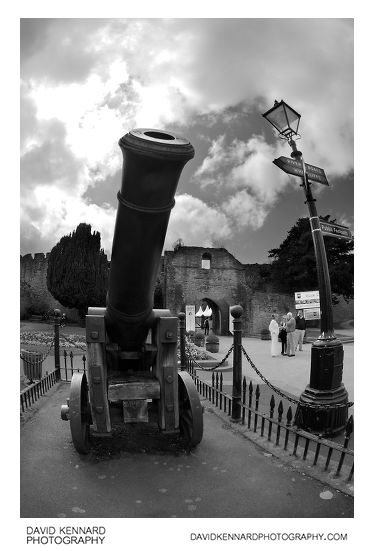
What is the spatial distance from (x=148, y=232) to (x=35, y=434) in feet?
9.83

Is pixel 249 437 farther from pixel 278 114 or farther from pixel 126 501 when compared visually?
pixel 278 114

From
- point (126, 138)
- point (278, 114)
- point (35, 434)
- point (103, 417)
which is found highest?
point (278, 114)

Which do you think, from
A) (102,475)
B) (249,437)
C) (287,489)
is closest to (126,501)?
(102,475)

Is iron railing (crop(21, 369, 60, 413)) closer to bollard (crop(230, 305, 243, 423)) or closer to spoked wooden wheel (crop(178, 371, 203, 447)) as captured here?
spoked wooden wheel (crop(178, 371, 203, 447))

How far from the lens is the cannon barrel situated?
2156mm

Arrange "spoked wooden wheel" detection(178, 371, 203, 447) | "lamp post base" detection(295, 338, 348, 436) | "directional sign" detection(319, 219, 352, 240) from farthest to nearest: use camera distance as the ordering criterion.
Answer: "directional sign" detection(319, 219, 352, 240), "lamp post base" detection(295, 338, 348, 436), "spoked wooden wheel" detection(178, 371, 203, 447)

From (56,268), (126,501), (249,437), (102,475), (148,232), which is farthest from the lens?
(56,268)

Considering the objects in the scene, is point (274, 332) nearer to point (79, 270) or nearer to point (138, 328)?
point (138, 328)

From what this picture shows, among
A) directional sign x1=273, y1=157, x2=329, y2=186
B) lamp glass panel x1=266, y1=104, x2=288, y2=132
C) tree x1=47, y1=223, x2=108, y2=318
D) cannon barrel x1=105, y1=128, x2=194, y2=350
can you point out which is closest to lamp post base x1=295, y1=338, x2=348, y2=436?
directional sign x1=273, y1=157, x2=329, y2=186

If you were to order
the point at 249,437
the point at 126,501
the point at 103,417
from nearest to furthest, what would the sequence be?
the point at 126,501 < the point at 103,417 < the point at 249,437

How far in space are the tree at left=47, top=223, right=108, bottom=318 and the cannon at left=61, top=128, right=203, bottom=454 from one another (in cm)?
1945

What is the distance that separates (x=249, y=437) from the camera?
161 inches
